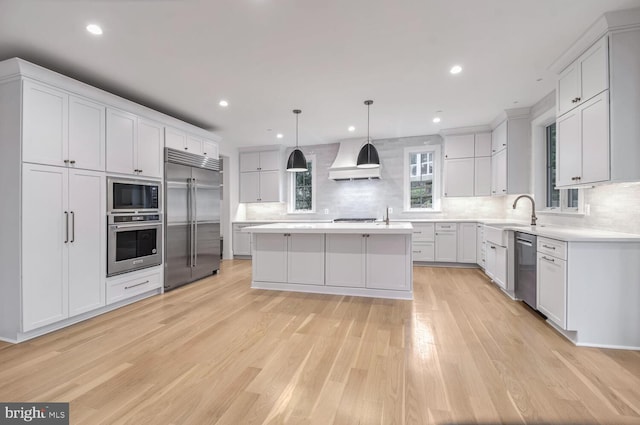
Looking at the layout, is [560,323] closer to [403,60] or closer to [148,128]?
[403,60]

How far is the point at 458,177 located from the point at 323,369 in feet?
16.1

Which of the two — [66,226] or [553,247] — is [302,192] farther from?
[553,247]

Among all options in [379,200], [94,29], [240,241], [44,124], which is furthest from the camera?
[240,241]

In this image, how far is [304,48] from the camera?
273cm

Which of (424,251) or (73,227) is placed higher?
(73,227)

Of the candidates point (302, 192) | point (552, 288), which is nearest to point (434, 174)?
point (302, 192)

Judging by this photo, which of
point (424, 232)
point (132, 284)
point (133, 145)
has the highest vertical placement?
point (133, 145)

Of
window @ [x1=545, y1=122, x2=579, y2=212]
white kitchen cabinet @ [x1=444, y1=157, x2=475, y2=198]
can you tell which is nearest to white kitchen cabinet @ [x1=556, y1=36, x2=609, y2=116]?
window @ [x1=545, y1=122, x2=579, y2=212]

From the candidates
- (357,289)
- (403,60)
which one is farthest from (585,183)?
(357,289)

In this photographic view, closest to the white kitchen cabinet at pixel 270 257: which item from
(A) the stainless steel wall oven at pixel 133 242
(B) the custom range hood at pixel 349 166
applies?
(A) the stainless steel wall oven at pixel 133 242

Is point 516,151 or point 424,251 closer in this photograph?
point 516,151

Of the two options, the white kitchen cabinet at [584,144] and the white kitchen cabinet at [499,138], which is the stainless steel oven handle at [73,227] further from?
the white kitchen cabinet at [499,138]

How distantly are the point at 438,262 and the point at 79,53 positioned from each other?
20.2ft

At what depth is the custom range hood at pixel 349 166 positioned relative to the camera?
5891 millimetres
